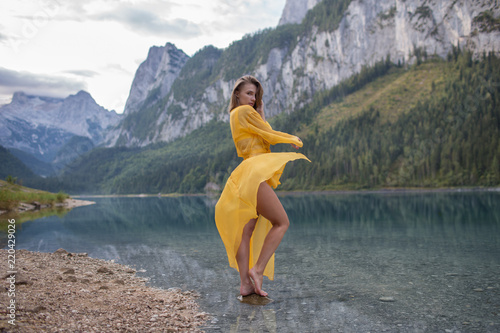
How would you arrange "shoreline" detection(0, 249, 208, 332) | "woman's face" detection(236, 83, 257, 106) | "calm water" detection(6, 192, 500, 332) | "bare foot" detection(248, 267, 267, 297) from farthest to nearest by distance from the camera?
1. "woman's face" detection(236, 83, 257, 106)
2. "bare foot" detection(248, 267, 267, 297)
3. "calm water" detection(6, 192, 500, 332)
4. "shoreline" detection(0, 249, 208, 332)

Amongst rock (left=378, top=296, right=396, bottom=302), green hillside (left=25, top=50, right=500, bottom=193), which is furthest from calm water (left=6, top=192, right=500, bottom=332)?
green hillside (left=25, top=50, right=500, bottom=193)

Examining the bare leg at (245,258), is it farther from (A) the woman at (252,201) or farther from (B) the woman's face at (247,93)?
(B) the woman's face at (247,93)

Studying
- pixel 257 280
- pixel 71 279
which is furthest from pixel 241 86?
pixel 71 279

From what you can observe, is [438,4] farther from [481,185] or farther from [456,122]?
[481,185]

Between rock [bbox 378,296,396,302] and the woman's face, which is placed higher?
the woman's face

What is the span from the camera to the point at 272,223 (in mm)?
5469

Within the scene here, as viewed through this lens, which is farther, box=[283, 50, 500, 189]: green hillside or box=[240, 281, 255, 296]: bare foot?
box=[283, 50, 500, 189]: green hillside

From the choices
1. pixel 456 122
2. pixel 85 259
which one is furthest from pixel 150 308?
pixel 456 122

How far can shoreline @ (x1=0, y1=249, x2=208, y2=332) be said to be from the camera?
12.6 ft

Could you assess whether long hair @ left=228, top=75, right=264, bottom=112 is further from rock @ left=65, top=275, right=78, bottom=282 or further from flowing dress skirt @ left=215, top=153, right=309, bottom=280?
rock @ left=65, top=275, right=78, bottom=282

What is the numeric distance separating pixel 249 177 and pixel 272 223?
0.83 m

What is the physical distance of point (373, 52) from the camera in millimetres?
171125

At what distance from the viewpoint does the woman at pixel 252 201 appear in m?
5.23

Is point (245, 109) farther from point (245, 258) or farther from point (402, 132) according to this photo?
point (402, 132)
